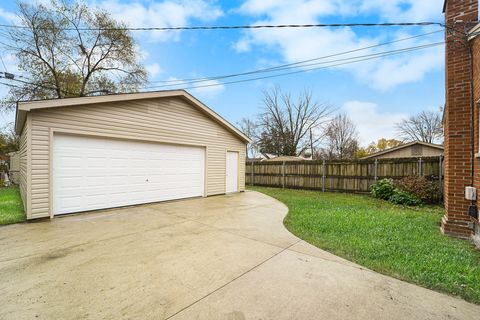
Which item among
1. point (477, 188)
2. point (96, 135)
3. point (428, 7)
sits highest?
point (428, 7)

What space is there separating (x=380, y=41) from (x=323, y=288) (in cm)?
1061

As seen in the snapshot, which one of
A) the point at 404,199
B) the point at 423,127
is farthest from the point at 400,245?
the point at 423,127

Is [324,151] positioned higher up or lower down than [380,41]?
lower down

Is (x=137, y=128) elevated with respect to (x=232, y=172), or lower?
elevated

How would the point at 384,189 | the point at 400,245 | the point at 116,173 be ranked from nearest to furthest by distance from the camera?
1. the point at 400,245
2. the point at 116,173
3. the point at 384,189

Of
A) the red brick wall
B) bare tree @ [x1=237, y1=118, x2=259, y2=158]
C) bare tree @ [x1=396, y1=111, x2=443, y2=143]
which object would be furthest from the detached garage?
bare tree @ [x1=396, y1=111, x2=443, y2=143]

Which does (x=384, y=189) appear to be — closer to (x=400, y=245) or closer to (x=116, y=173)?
(x=400, y=245)

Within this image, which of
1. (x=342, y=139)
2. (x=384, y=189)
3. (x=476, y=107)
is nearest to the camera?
(x=476, y=107)

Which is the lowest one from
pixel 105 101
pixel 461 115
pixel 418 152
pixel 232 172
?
pixel 232 172

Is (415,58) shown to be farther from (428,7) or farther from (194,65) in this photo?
(194,65)

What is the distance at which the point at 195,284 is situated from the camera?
245cm

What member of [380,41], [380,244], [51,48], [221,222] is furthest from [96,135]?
[51,48]

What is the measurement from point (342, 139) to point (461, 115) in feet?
95.3

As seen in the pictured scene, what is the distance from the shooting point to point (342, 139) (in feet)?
103
